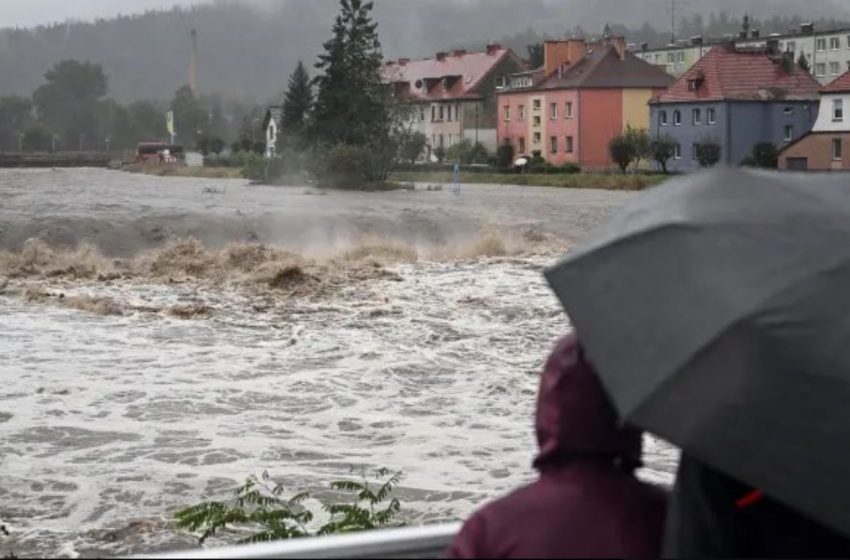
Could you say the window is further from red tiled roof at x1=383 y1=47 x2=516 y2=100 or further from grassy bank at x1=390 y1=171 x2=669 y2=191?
red tiled roof at x1=383 y1=47 x2=516 y2=100

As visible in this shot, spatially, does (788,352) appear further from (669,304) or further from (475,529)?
(475,529)

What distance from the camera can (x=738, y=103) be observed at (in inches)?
2311

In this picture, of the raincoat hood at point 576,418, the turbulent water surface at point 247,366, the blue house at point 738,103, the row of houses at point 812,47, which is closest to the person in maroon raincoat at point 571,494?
the raincoat hood at point 576,418

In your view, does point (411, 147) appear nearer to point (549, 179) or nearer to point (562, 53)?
point (549, 179)

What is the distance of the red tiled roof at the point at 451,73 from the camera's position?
7962 cm

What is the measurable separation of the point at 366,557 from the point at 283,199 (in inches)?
1606

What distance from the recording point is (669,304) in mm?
1666

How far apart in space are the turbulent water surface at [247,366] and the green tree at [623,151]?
26564 mm

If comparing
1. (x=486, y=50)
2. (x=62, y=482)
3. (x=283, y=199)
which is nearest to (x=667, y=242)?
(x=62, y=482)

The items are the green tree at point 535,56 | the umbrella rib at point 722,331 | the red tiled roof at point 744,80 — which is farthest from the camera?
the green tree at point 535,56

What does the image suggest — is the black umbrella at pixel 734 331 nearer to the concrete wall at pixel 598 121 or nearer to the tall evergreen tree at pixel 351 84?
the tall evergreen tree at pixel 351 84

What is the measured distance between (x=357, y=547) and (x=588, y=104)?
6621 cm

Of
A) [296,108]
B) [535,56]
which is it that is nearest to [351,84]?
[296,108]

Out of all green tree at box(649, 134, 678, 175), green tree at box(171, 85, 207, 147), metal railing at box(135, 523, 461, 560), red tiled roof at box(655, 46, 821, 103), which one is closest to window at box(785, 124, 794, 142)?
red tiled roof at box(655, 46, 821, 103)
